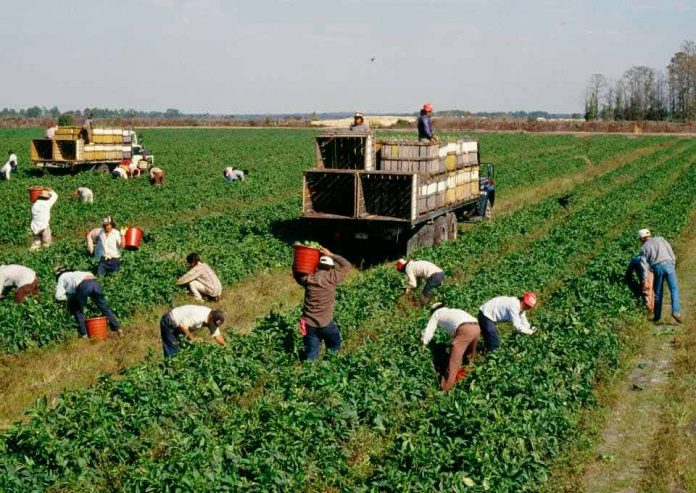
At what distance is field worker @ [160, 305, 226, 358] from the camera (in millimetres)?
11641

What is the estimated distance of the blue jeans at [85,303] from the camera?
13391mm

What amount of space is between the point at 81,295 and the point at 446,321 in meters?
6.20

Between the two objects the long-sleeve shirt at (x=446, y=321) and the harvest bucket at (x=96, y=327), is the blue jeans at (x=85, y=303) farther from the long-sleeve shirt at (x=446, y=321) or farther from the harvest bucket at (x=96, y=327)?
the long-sleeve shirt at (x=446, y=321)

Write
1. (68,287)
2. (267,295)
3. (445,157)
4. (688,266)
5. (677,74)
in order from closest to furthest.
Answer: (68,287), (267,295), (688,266), (445,157), (677,74)

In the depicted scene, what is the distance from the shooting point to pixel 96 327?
44.9 ft

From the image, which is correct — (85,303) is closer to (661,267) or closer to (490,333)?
(490,333)

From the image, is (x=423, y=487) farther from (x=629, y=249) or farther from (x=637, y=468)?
(x=629, y=249)

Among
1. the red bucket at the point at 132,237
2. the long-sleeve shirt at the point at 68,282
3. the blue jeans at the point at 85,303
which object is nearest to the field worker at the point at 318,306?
the blue jeans at the point at 85,303

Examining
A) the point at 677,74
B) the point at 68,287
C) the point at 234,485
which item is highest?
the point at 677,74

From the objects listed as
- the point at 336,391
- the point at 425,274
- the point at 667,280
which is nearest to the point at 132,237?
the point at 425,274

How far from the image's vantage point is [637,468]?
358 inches

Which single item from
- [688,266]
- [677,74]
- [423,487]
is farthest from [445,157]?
[677,74]

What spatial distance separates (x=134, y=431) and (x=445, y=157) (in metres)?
14.1

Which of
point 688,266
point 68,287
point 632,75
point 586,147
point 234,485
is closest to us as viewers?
point 234,485
